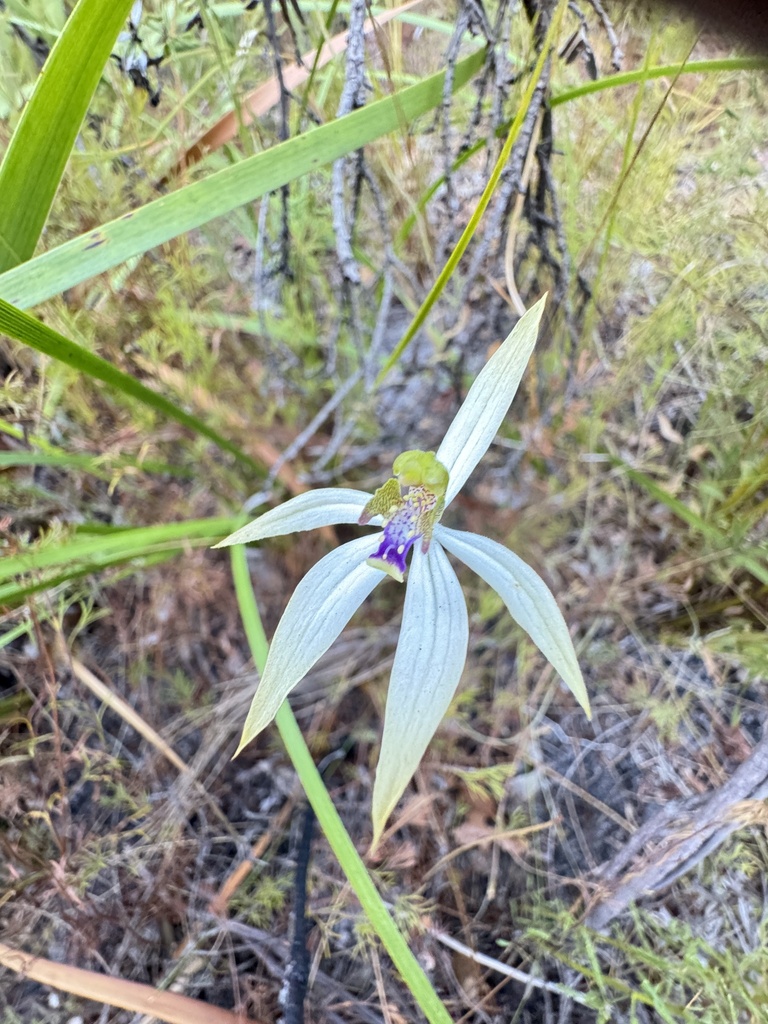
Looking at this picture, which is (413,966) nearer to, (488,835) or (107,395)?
(488,835)

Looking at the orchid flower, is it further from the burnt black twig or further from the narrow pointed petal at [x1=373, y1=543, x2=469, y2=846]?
the burnt black twig

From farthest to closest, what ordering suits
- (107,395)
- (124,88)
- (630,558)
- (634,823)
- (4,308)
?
1. (630,558)
2. (107,395)
3. (634,823)
4. (124,88)
5. (4,308)

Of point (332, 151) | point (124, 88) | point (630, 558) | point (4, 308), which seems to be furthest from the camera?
point (630, 558)

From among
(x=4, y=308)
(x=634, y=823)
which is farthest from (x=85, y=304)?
(x=634, y=823)

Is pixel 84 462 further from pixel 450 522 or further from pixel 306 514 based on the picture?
pixel 450 522

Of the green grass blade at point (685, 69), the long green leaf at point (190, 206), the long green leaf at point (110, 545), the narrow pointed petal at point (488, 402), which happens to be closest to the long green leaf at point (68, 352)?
the long green leaf at point (190, 206)

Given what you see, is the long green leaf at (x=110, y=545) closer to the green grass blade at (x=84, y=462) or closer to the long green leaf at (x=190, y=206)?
the green grass blade at (x=84, y=462)

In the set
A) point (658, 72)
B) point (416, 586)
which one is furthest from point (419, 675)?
point (658, 72)

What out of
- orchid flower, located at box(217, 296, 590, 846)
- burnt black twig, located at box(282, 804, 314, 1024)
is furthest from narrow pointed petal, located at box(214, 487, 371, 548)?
burnt black twig, located at box(282, 804, 314, 1024)
